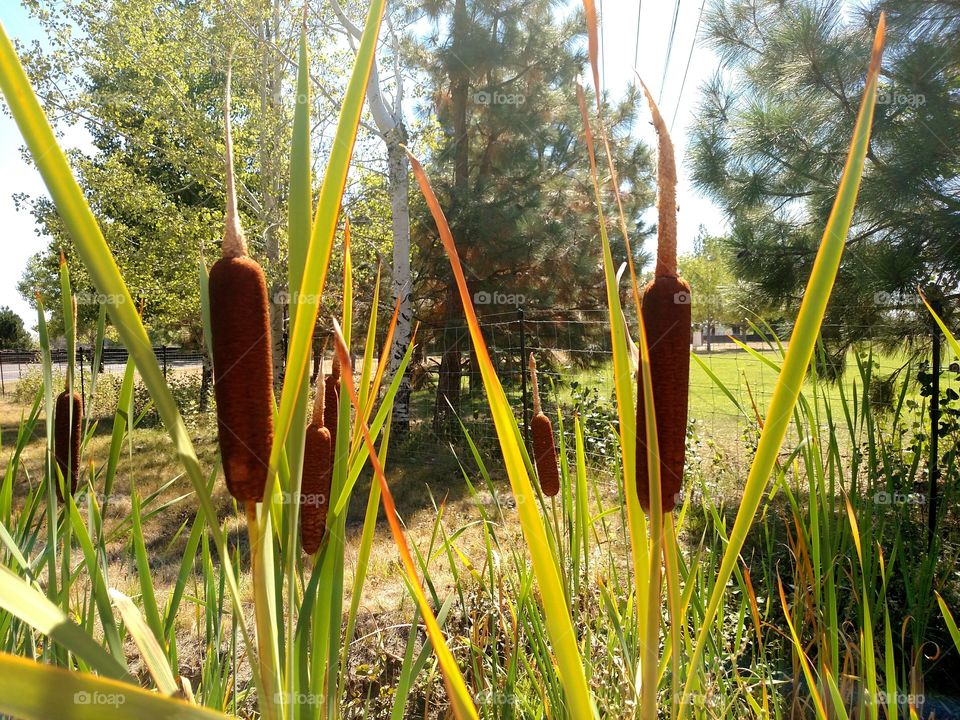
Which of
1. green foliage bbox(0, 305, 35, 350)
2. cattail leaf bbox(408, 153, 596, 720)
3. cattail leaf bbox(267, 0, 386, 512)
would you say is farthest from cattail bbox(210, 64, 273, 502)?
green foliage bbox(0, 305, 35, 350)

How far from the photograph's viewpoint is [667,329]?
0.43 metres

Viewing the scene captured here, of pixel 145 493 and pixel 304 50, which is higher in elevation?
pixel 304 50

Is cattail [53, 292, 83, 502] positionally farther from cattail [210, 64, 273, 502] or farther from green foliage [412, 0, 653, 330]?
green foliage [412, 0, 653, 330]

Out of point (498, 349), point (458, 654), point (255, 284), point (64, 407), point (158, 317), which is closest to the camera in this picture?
point (255, 284)

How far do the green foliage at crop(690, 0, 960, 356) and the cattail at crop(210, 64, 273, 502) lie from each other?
3857mm

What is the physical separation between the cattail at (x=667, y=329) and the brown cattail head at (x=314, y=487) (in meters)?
0.34

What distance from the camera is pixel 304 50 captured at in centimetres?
47

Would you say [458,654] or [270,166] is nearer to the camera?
[458,654]

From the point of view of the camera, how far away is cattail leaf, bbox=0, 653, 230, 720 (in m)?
0.24

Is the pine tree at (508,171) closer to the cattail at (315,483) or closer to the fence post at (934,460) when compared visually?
the fence post at (934,460)

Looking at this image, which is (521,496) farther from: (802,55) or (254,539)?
(802,55)

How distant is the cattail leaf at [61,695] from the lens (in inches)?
9.4

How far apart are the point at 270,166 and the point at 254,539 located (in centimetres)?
771

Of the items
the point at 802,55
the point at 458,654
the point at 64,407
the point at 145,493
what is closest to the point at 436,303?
the point at 145,493
